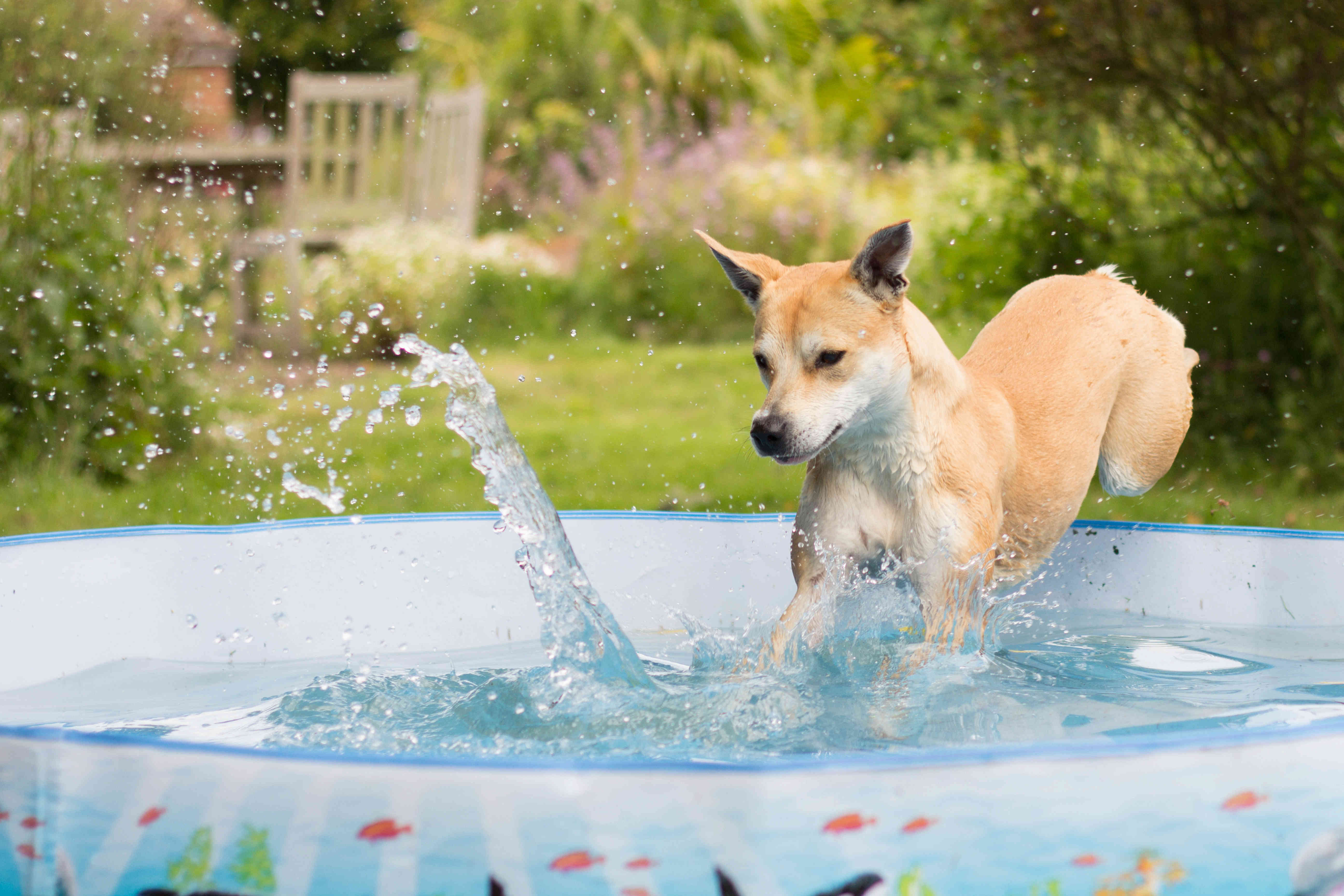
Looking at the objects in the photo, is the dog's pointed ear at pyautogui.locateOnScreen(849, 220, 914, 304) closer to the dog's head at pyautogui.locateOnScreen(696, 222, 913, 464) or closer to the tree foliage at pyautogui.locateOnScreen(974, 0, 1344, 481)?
the dog's head at pyautogui.locateOnScreen(696, 222, 913, 464)

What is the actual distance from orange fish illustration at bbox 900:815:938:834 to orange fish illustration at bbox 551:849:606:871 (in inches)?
16.2

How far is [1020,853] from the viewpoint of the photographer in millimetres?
1757

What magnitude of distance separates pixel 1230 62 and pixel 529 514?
14.2ft

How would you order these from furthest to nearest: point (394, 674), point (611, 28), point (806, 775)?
point (611, 28) → point (394, 674) → point (806, 775)

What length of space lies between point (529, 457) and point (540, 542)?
13.1 feet

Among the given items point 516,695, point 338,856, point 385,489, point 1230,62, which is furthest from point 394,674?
point 1230,62

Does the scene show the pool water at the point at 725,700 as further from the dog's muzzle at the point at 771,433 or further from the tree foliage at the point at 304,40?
the tree foliage at the point at 304,40

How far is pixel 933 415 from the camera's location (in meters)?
2.95

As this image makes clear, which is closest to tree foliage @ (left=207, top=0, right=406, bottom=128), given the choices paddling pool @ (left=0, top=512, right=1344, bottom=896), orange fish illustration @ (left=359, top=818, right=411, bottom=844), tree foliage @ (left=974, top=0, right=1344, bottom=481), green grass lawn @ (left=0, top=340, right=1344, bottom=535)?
green grass lawn @ (left=0, top=340, right=1344, bottom=535)

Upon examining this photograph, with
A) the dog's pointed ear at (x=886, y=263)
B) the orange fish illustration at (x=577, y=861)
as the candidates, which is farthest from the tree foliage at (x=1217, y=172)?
the orange fish illustration at (x=577, y=861)

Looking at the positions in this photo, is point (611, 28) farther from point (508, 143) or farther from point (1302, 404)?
point (1302, 404)

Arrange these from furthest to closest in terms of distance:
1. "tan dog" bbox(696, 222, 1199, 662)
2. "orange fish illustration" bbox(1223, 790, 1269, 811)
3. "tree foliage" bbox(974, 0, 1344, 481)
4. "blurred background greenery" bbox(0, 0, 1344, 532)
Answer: "tree foliage" bbox(974, 0, 1344, 481) < "blurred background greenery" bbox(0, 0, 1344, 532) < "tan dog" bbox(696, 222, 1199, 662) < "orange fish illustration" bbox(1223, 790, 1269, 811)

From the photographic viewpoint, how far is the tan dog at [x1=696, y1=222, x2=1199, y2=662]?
272cm

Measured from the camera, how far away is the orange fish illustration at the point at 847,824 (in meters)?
1.71
